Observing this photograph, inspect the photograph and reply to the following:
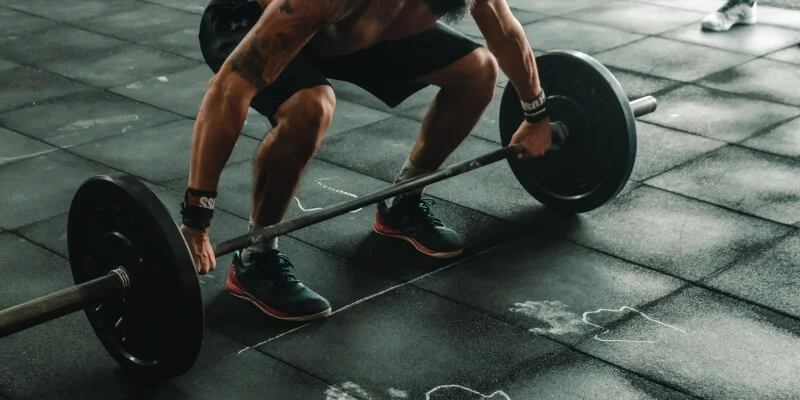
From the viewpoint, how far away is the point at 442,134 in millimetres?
3094

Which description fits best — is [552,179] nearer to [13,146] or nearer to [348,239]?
[348,239]

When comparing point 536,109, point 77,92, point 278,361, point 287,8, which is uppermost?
point 287,8

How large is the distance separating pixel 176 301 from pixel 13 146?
2.16 meters

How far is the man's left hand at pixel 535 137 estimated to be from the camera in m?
3.15

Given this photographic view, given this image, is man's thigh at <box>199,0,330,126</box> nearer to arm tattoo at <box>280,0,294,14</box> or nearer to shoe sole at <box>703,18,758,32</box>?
arm tattoo at <box>280,0,294,14</box>

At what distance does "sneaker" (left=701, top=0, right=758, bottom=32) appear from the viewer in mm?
5426

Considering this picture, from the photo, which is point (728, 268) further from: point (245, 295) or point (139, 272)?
point (139, 272)

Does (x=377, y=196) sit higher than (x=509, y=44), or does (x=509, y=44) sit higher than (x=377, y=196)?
(x=509, y=44)

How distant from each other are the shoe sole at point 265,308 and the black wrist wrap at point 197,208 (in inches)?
18.3

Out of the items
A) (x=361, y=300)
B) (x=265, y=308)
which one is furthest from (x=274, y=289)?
(x=361, y=300)

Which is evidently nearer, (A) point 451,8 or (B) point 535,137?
(A) point 451,8

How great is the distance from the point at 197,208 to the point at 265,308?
506 mm

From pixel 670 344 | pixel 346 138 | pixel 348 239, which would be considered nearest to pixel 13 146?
pixel 346 138

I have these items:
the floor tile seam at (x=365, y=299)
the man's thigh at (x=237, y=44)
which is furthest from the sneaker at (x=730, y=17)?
the man's thigh at (x=237, y=44)
